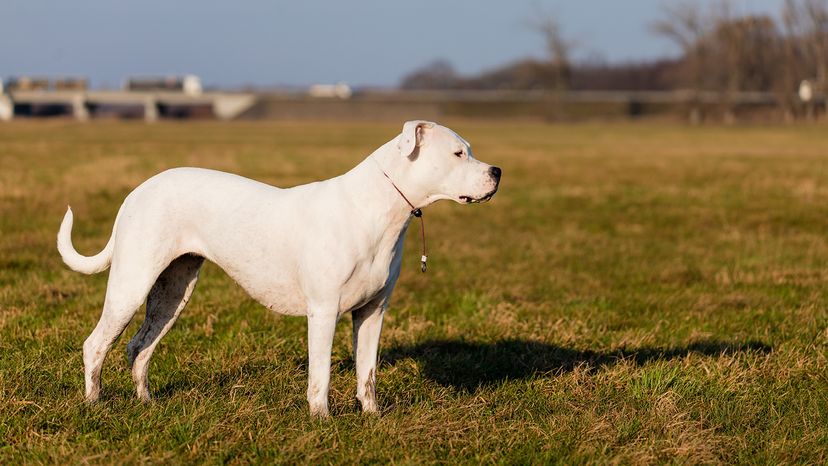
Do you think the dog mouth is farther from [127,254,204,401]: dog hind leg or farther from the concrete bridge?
the concrete bridge

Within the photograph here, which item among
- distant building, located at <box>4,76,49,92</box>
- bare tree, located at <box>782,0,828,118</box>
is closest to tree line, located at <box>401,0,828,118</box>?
bare tree, located at <box>782,0,828,118</box>

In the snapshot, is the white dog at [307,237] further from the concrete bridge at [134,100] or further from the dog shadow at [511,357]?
the concrete bridge at [134,100]

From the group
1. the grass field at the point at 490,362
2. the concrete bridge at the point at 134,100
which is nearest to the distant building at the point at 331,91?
the concrete bridge at the point at 134,100

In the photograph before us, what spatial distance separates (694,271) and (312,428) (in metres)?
8.37

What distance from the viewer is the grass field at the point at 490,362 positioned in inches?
191

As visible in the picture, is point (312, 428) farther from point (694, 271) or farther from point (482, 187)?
point (694, 271)

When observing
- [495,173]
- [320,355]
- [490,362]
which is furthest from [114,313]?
[490,362]

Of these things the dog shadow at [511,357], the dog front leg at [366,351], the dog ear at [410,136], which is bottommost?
the dog shadow at [511,357]

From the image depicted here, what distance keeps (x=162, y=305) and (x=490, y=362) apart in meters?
2.59

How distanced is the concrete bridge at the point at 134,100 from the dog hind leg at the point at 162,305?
134856 millimetres

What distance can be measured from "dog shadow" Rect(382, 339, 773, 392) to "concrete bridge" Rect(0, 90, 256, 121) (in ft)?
439

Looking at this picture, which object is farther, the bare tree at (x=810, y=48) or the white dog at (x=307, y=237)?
the bare tree at (x=810, y=48)

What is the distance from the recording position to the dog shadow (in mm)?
6766

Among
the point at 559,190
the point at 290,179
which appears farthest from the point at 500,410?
the point at 290,179
